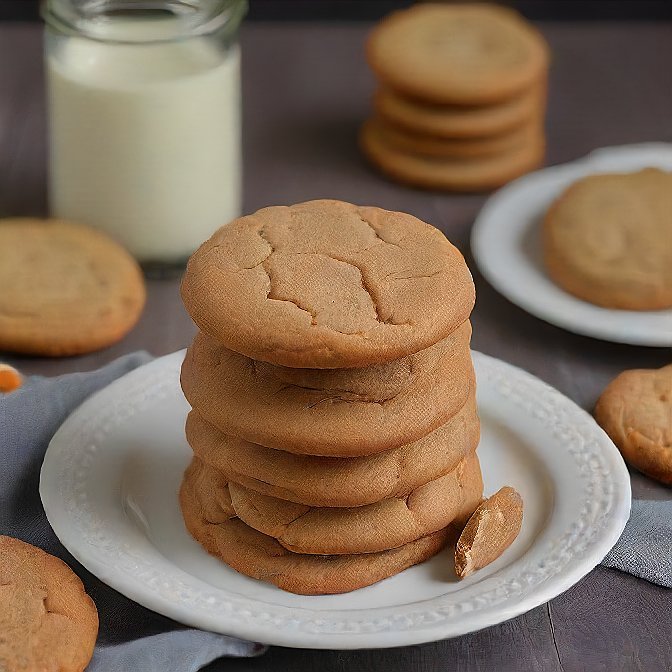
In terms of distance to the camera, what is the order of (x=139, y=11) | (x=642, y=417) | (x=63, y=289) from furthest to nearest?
(x=139, y=11)
(x=63, y=289)
(x=642, y=417)

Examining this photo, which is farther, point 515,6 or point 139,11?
point 515,6

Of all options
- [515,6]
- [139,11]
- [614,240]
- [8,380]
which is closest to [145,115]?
[139,11]

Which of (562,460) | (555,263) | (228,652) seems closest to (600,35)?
(555,263)

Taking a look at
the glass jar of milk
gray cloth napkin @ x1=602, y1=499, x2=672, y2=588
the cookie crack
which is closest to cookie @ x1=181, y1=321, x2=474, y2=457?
the cookie crack

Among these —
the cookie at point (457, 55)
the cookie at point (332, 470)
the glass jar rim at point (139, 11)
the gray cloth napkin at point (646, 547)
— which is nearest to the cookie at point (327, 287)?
the cookie at point (332, 470)

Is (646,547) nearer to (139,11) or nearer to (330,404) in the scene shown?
(330,404)

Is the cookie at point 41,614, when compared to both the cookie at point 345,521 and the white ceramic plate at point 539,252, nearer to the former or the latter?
the cookie at point 345,521

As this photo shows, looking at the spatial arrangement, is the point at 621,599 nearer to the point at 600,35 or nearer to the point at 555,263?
the point at 555,263

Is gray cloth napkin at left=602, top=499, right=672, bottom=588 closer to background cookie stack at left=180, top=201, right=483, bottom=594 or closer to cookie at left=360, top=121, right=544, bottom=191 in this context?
background cookie stack at left=180, top=201, right=483, bottom=594
